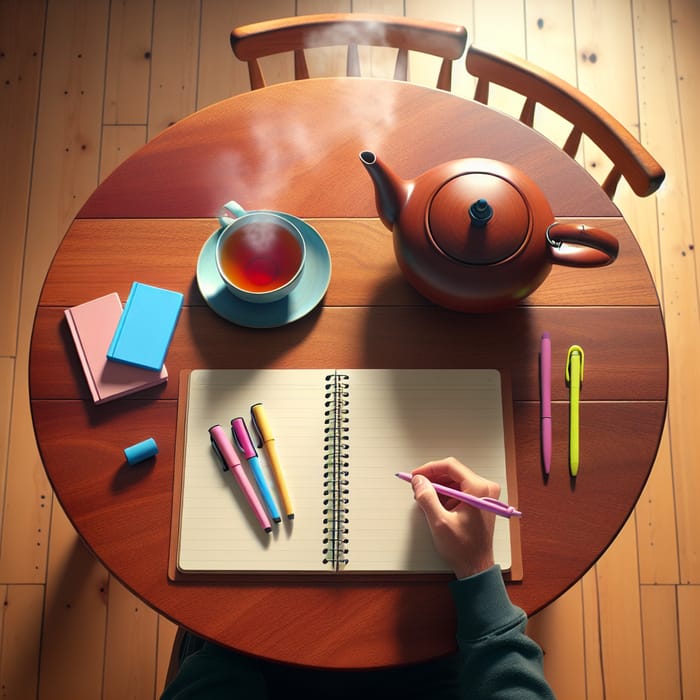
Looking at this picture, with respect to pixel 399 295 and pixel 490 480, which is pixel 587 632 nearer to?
pixel 490 480

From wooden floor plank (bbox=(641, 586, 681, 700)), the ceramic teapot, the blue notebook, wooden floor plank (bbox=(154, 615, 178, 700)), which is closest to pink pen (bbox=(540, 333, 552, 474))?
the ceramic teapot

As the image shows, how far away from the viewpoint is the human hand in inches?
33.0

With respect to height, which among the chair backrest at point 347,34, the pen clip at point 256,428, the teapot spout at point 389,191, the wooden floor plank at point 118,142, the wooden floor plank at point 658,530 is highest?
the wooden floor plank at point 118,142

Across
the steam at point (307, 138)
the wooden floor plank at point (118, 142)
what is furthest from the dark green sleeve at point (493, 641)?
the wooden floor plank at point (118, 142)

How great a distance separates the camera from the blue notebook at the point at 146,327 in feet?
3.07

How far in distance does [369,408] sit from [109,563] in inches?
15.4

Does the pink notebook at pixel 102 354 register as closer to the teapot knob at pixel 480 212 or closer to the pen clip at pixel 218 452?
the pen clip at pixel 218 452

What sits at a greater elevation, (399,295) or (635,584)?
(399,295)

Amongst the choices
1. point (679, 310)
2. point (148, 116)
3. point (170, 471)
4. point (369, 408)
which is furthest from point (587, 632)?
point (148, 116)

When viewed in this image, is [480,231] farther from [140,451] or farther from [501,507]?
[140,451]

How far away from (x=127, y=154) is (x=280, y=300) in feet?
3.53

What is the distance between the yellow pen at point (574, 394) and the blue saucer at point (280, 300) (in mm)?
356

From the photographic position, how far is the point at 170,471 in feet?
2.99

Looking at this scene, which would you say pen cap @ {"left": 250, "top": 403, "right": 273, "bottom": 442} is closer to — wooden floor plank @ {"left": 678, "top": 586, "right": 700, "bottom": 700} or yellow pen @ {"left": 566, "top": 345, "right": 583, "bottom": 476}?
yellow pen @ {"left": 566, "top": 345, "right": 583, "bottom": 476}
